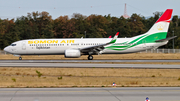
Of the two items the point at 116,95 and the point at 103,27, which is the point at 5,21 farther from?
the point at 116,95

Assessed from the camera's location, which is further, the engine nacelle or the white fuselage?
the white fuselage

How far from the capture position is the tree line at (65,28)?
8112 centimetres

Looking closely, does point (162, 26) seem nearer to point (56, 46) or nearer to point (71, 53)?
point (71, 53)

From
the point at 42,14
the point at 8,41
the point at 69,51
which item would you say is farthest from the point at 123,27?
the point at 69,51

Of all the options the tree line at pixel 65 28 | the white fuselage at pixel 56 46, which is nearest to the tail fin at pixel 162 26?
the white fuselage at pixel 56 46

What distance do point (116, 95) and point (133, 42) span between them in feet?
93.7

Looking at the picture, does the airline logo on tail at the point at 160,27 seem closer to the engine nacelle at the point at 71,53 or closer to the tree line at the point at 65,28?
the engine nacelle at the point at 71,53

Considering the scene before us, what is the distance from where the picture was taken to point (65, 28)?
8638 centimetres

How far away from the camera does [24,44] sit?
3834 centimetres

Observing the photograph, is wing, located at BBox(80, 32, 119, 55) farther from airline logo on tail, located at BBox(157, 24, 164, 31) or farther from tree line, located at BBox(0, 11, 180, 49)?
tree line, located at BBox(0, 11, 180, 49)

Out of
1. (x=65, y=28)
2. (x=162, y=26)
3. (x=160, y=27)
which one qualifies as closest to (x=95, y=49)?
(x=160, y=27)

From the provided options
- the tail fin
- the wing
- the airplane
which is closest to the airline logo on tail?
the tail fin

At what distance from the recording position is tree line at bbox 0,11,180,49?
8112cm

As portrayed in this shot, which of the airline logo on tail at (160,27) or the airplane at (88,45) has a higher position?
the airline logo on tail at (160,27)
